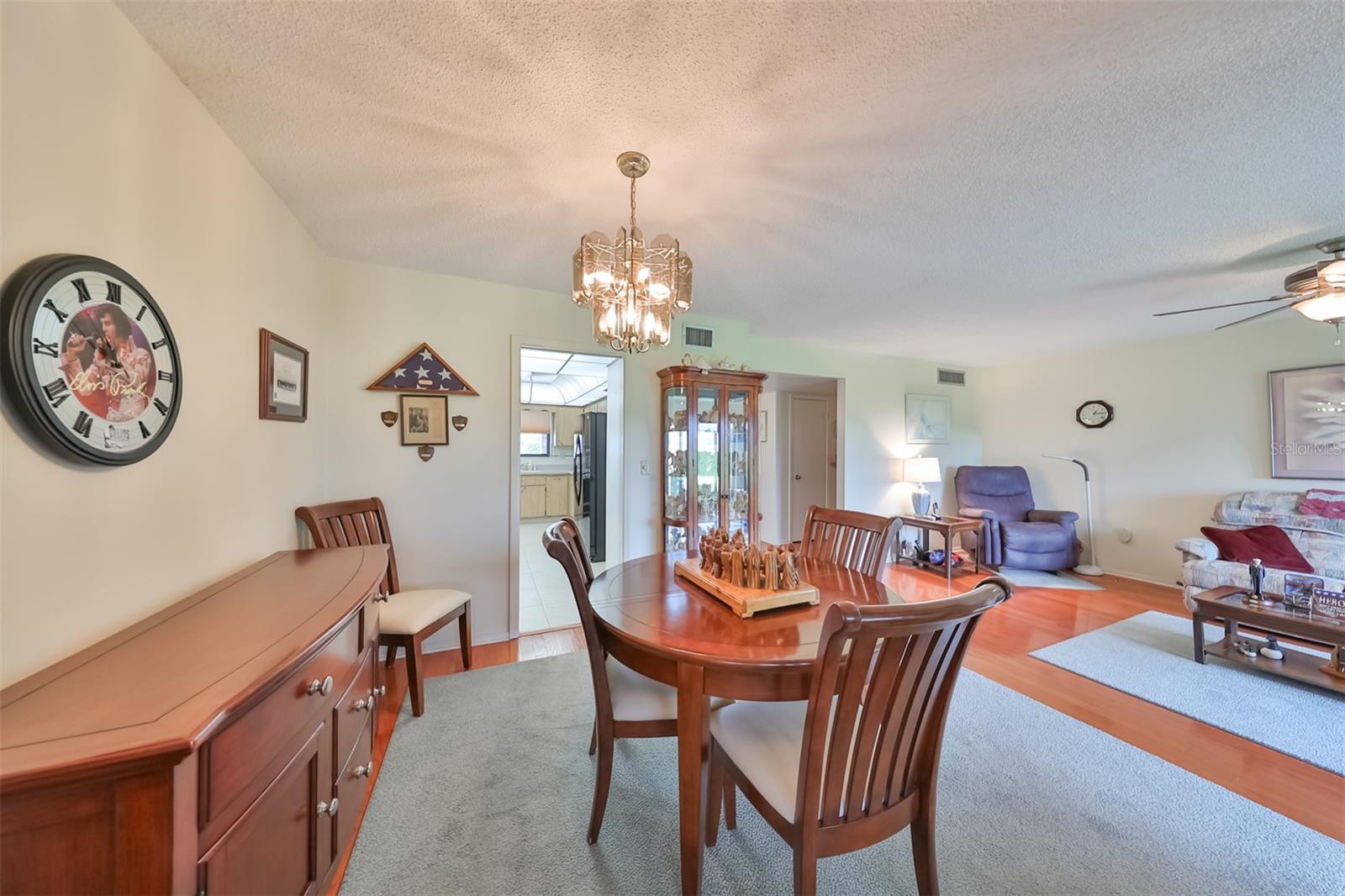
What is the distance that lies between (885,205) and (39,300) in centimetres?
264

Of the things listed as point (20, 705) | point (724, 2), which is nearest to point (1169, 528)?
point (724, 2)

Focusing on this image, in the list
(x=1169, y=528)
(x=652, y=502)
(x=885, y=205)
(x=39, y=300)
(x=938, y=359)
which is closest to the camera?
(x=39, y=300)

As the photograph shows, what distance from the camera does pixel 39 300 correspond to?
2.94 feet

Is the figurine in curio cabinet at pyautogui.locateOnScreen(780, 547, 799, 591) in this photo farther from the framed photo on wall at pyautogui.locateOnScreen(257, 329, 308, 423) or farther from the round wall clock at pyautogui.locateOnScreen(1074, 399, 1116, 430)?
the round wall clock at pyautogui.locateOnScreen(1074, 399, 1116, 430)

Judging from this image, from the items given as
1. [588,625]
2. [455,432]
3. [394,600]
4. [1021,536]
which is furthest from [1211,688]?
[455,432]

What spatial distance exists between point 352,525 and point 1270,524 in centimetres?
640

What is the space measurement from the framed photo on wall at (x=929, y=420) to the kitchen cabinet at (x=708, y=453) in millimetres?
2679

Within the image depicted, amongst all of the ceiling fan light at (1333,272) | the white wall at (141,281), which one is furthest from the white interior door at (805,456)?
the white wall at (141,281)

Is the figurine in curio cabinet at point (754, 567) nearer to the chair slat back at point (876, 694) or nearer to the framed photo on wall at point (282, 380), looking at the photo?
the chair slat back at point (876, 694)

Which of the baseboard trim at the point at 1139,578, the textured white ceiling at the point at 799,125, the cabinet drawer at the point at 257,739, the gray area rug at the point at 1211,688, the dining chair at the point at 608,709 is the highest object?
the textured white ceiling at the point at 799,125

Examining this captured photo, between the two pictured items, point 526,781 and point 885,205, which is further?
point 885,205

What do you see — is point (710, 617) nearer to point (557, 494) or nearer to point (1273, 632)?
point (1273, 632)

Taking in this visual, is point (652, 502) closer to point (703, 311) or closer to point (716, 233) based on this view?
point (703, 311)

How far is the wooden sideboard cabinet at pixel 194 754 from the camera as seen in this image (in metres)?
0.65
